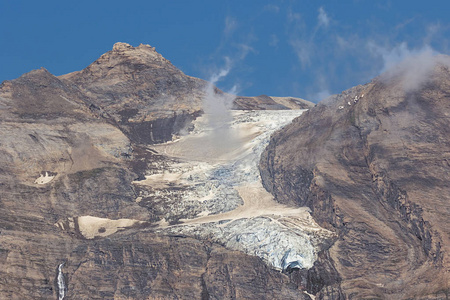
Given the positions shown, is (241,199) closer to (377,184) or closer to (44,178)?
(377,184)

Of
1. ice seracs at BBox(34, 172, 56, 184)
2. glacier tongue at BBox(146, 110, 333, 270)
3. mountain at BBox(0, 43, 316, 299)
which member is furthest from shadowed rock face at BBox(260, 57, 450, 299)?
ice seracs at BBox(34, 172, 56, 184)

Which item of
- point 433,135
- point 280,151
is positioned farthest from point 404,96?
point 280,151

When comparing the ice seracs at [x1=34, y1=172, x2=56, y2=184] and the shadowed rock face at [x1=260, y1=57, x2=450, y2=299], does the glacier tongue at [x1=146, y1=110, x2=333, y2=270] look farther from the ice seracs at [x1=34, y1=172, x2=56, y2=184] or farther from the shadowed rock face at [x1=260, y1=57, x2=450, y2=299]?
the ice seracs at [x1=34, y1=172, x2=56, y2=184]

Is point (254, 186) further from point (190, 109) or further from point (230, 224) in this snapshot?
point (190, 109)

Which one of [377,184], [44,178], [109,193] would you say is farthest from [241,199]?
[44,178]

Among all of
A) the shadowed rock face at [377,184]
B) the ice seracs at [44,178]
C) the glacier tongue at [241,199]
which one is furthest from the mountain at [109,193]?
the shadowed rock face at [377,184]

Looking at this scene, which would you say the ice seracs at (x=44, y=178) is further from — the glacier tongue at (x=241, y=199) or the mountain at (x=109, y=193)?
the glacier tongue at (x=241, y=199)

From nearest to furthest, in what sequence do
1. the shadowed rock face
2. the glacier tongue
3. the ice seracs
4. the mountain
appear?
the shadowed rock face
the mountain
the glacier tongue
the ice seracs
